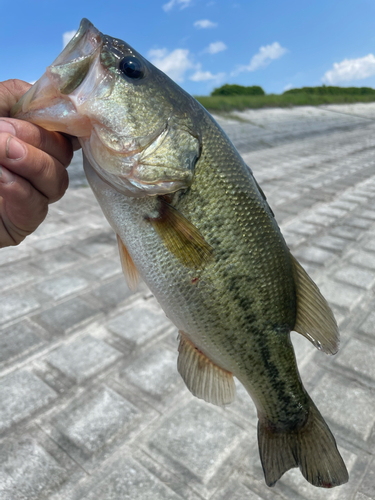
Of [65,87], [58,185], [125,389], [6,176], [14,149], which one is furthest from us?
[125,389]

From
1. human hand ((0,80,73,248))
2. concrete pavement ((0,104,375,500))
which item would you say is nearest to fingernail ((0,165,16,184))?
human hand ((0,80,73,248))

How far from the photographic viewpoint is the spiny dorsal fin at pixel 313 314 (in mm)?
1554

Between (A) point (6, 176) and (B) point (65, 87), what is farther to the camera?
(A) point (6, 176)

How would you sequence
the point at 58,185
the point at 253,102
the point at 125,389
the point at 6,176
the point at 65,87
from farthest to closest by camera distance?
the point at 253,102 < the point at 125,389 < the point at 58,185 < the point at 6,176 < the point at 65,87

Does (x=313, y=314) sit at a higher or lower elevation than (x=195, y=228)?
lower

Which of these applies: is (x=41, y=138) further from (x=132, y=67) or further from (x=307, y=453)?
(x=307, y=453)

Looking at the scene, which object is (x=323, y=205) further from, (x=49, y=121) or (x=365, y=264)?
(x=49, y=121)

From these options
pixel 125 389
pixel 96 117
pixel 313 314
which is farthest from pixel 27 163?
pixel 125 389

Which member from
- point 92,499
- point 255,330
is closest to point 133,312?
point 92,499

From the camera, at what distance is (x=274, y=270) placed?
59.2 inches

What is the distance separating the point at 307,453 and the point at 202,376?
499 millimetres

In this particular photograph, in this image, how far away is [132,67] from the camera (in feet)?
4.72

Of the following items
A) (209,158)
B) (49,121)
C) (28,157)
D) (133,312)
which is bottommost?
(133,312)

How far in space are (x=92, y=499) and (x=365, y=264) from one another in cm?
394
